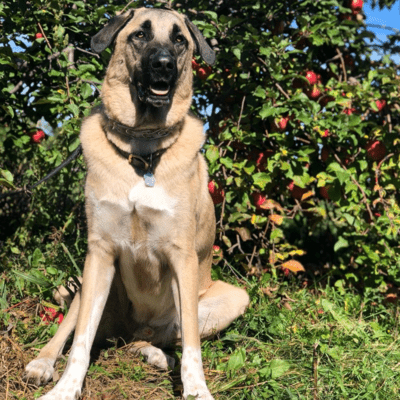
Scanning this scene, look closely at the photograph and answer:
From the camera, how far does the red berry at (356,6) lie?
4199mm

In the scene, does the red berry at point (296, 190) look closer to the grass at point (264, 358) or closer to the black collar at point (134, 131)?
the grass at point (264, 358)

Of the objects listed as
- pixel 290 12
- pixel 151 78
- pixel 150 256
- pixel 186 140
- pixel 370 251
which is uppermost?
pixel 290 12

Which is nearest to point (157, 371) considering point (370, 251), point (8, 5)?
point (370, 251)

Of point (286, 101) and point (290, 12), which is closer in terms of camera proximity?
point (286, 101)

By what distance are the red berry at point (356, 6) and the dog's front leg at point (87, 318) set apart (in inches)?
115

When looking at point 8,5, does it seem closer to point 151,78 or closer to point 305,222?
point 151,78

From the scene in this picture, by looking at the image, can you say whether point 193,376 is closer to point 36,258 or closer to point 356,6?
point 36,258

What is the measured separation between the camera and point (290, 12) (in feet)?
13.4

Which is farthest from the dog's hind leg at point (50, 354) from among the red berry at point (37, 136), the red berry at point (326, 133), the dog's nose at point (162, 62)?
the red berry at point (326, 133)

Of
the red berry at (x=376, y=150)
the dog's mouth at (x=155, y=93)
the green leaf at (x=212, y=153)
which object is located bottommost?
the green leaf at (x=212, y=153)

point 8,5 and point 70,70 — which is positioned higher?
point 8,5

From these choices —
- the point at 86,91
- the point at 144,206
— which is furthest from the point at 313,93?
the point at 144,206

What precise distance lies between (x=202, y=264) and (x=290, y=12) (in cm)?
217

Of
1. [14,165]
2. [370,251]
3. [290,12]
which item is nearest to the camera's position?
[370,251]
